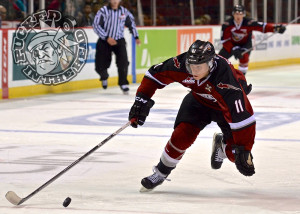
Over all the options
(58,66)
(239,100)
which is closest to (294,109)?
(58,66)

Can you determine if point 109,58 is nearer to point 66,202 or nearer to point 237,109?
point 237,109

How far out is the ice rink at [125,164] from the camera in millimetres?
4762

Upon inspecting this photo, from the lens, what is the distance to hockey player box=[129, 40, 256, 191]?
15.8 feet

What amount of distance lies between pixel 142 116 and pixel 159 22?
35.4 feet

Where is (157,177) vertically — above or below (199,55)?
below

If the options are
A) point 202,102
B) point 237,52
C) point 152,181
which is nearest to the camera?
point 152,181

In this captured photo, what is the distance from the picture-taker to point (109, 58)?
12.6 m

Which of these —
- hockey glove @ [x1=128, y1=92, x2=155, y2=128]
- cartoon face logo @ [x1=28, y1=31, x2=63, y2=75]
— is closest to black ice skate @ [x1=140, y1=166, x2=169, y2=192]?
hockey glove @ [x1=128, y1=92, x2=155, y2=128]

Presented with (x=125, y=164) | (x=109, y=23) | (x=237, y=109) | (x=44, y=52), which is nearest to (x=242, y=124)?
(x=237, y=109)

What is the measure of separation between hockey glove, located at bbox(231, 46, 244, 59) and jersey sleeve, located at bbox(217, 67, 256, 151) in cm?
895

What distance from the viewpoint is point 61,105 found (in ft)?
35.6

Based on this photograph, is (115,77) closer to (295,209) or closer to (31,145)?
(31,145)

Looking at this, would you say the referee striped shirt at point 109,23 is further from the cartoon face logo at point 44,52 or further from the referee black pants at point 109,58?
the cartoon face logo at point 44,52

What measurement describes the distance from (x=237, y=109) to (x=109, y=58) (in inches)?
313
